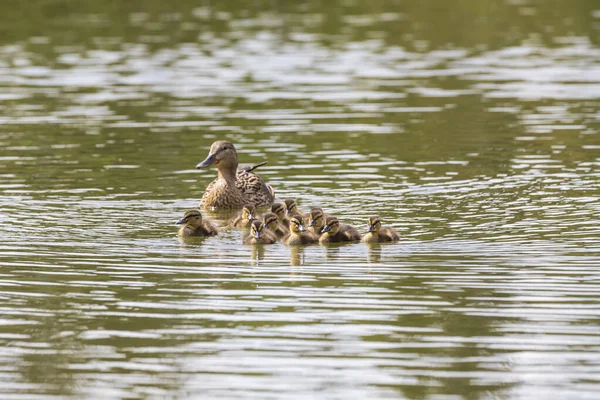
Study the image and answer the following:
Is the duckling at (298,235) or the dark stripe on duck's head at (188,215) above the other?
the dark stripe on duck's head at (188,215)

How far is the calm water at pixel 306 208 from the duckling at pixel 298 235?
200 mm

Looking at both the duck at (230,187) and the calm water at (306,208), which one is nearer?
the calm water at (306,208)

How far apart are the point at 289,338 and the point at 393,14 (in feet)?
81.8

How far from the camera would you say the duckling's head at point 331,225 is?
35.0ft

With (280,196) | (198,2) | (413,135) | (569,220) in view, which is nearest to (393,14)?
(198,2)

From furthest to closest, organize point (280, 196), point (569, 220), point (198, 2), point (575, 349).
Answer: point (198, 2), point (280, 196), point (569, 220), point (575, 349)

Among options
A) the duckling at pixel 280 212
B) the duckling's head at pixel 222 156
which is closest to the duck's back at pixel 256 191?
the duckling's head at pixel 222 156

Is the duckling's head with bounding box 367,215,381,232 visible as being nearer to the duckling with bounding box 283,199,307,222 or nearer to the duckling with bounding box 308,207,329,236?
A: the duckling with bounding box 308,207,329,236

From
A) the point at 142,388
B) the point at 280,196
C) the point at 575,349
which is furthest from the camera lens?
the point at 280,196

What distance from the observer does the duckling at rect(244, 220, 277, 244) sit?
35.7 feet

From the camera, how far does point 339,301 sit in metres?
8.62

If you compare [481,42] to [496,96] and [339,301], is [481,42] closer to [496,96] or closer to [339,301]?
[496,96]

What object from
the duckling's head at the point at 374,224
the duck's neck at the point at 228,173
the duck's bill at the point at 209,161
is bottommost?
the duckling's head at the point at 374,224

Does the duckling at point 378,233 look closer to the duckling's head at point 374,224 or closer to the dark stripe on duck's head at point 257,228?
the duckling's head at point 374,224
